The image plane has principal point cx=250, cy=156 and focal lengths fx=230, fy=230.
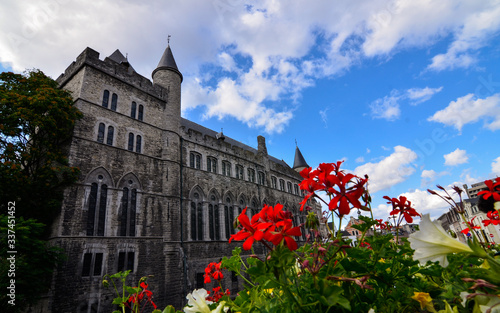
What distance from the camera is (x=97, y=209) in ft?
38.7

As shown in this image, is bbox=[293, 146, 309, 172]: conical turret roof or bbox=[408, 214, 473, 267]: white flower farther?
bbox=[293, 146, 309, 172]: conical turret roof

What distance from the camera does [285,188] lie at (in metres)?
26.4

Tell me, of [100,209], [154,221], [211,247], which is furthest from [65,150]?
[211,247]

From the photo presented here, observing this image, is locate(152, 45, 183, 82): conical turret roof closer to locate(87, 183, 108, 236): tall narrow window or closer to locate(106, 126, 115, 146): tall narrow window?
locate(106, 126, 115, 146): tall narrow window

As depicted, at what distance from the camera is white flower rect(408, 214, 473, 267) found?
81 cm

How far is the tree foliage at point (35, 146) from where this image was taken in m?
9.68

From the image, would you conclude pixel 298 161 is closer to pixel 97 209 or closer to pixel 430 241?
pixel 97 209

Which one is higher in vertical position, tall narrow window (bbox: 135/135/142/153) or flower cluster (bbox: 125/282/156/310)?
tall narrow window (bbox: 135/135/142/153)

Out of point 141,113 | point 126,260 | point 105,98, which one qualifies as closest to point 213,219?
point 126,260

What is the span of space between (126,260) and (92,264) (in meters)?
1.49

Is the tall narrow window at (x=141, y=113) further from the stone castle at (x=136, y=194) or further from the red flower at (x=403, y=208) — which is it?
the red flower at (x=403, y=208)

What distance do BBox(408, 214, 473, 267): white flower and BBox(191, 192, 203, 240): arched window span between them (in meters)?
16.0

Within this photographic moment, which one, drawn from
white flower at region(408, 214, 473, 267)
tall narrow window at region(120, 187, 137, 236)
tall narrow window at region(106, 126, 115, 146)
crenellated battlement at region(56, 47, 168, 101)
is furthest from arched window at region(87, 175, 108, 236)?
white flower at region(408, 214, 473, 267)

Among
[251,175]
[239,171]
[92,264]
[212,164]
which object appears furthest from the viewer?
[251,175]
